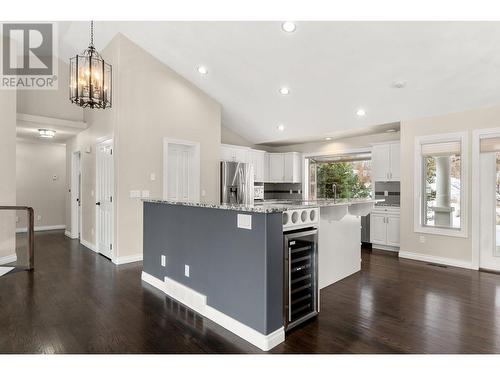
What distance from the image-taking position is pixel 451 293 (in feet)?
11.6

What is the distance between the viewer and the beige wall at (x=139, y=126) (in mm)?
4820

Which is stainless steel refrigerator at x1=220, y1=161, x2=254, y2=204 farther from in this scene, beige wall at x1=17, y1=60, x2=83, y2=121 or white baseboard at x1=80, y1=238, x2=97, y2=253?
beige wall at x1=17, y1=60, x2=83, y2=121

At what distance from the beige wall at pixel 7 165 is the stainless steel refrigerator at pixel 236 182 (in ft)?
11.7

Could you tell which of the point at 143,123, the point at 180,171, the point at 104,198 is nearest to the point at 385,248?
the point at 180,171

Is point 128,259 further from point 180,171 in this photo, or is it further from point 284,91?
point 284,91

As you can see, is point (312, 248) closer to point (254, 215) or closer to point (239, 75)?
point (254, 215)

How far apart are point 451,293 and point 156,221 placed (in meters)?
3.63

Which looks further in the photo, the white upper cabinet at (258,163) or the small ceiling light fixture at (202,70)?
the white upper cabinet at (258,163)

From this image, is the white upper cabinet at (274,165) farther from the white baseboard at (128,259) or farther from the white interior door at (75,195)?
the white interior door at (75,195)

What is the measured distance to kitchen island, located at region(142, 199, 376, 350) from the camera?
7.73 feet

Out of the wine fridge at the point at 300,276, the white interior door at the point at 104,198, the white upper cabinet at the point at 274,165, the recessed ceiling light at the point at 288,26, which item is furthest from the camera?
the white upper cabinet at the point at 274,165

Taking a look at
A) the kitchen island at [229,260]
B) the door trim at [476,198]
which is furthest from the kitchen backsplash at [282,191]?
the kitchen island at [229,260]

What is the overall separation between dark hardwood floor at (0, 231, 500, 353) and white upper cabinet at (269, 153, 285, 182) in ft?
13.4
